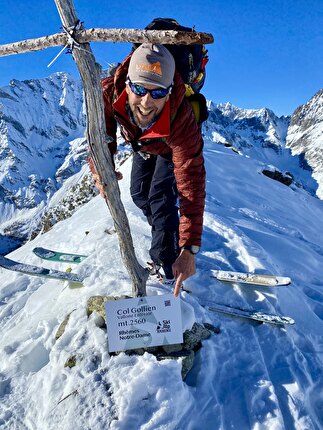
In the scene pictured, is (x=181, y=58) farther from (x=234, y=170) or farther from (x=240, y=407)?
(x=234, y=170)

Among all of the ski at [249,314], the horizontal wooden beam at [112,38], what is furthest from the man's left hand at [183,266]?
the horizontal wooden beam at [112,38]

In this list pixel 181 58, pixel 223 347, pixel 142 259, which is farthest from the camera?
pixel 142 259

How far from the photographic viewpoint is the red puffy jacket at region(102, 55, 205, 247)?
3176 millimetres

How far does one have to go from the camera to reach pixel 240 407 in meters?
3.23

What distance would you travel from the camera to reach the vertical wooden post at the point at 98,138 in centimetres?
235

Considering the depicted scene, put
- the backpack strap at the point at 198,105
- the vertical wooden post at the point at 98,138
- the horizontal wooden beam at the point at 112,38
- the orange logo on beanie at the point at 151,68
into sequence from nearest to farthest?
the horizontal wooden beam at the point at 112,38, the vertical wooden post at the point at 98,138, the orange logo on beanie at the point at 151,68, the backpack strap at the point at 198,105

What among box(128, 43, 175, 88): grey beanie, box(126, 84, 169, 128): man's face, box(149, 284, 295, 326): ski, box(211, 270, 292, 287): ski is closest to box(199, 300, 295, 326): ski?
box(149, 284, 295, 326): ski

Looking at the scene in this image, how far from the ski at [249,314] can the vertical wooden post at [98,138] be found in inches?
45.5

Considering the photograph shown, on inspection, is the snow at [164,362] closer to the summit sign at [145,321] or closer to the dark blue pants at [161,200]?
the summit sign at [145,321]

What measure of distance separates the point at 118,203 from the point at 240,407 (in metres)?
2.29

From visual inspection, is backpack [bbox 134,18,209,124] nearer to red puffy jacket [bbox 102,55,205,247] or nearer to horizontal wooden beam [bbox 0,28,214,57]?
red puffy jacket [bbox 102,55,205,247]

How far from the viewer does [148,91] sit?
2.94m

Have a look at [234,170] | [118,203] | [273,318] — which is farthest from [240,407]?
[234,170]

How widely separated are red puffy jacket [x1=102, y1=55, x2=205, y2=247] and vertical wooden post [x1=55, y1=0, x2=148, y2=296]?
18.6 inches
